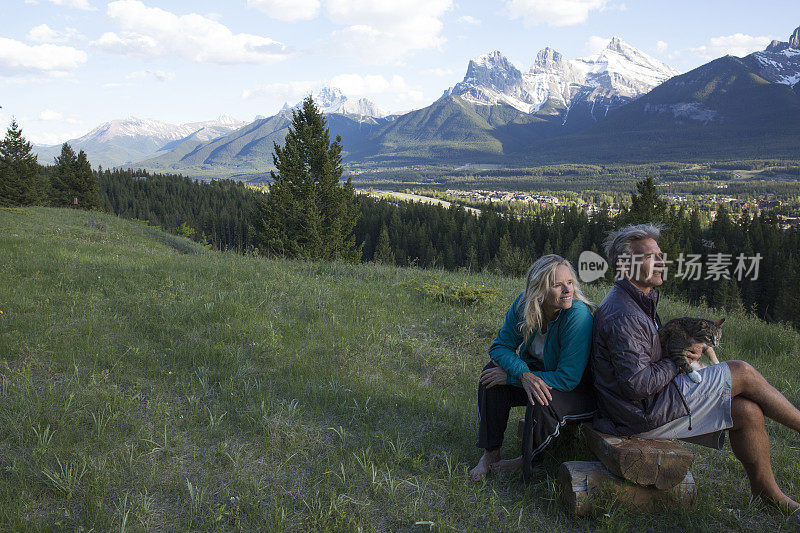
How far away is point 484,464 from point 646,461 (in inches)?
50.2

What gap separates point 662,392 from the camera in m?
3.30

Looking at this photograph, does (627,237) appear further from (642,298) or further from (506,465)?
(506,465)

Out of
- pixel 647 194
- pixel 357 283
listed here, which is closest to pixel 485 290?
pixel 357 283

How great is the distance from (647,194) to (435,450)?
39013 millimetres

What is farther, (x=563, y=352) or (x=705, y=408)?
(x=563, y=352)

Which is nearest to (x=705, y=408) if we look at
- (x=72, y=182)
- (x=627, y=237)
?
(x=627, y=237)

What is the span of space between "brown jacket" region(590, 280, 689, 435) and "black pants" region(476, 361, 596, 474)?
24cm

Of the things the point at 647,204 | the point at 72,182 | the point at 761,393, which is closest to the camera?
the point at 761,393

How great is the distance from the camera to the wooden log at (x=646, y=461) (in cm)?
315

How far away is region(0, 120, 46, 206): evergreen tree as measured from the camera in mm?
34844

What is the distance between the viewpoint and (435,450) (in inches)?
162

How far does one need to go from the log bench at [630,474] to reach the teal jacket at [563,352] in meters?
0.49

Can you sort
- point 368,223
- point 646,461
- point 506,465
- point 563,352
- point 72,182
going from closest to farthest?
point 646,461
point 563,352
point 506,465
point 72,182
point 368,223

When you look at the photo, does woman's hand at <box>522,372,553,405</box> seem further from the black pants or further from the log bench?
the log bench
